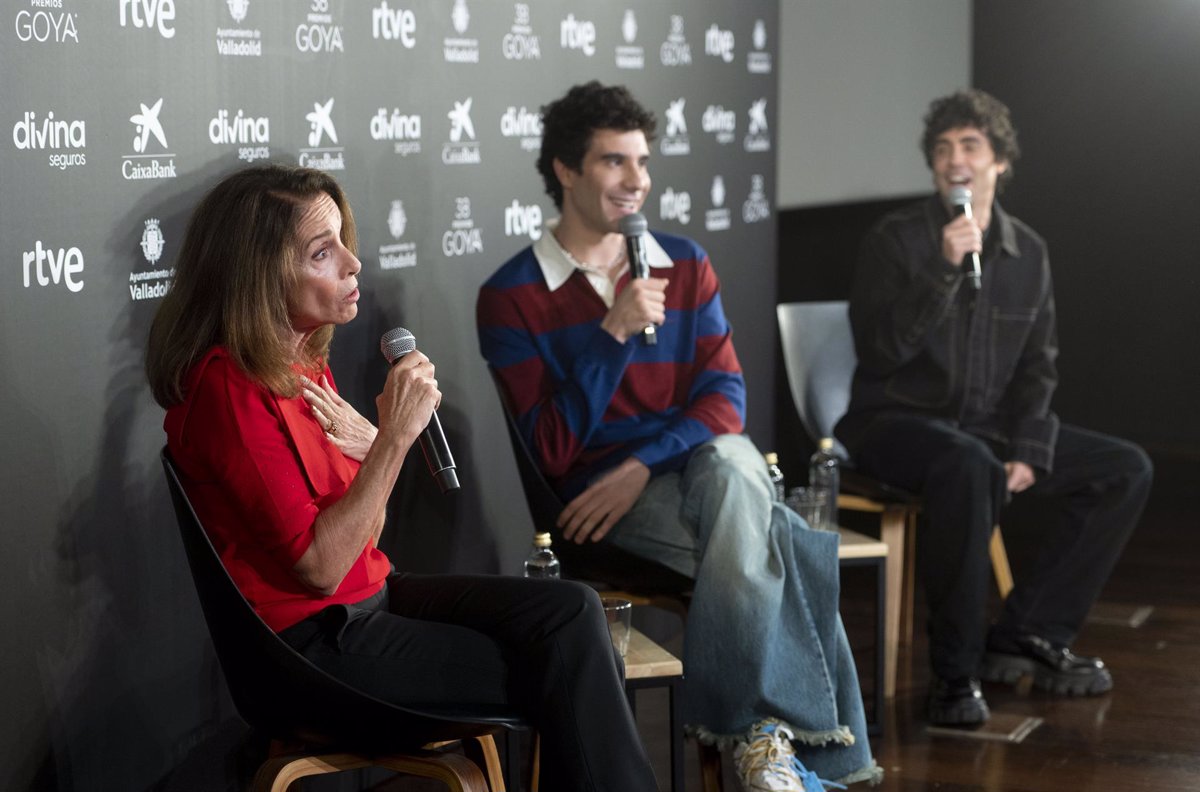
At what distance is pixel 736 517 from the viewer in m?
2.85

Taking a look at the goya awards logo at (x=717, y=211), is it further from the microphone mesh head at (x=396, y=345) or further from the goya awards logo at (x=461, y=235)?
the microphone mesh head at (x=396, y=345)

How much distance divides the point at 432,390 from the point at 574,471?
3.30 feet

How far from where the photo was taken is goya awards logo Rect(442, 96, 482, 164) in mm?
3287

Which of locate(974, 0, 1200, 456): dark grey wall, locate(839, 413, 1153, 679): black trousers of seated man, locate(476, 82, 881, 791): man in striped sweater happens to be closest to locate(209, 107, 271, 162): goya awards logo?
locate(476, 82, 881, 791): man in striped sweater

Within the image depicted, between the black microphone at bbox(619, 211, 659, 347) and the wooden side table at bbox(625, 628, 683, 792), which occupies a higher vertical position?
the black microphone at bbox(619, 211, 659, 347)

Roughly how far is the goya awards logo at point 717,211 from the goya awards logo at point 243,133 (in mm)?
1899

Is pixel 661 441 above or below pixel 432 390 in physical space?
below

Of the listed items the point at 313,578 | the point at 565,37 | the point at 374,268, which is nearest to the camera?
the point at 313,578

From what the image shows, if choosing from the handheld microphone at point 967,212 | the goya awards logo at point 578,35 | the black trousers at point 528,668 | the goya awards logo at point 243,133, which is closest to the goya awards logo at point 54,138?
the goya awards logo at point 243,133

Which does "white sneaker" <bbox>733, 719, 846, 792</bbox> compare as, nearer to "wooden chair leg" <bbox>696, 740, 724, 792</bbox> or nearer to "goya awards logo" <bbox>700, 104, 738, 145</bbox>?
"wooden chair leg" <bbox>696, 740, 724, 792</bbox>

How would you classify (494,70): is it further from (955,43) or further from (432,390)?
(955,43)

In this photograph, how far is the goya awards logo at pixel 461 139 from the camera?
3287 millimetres

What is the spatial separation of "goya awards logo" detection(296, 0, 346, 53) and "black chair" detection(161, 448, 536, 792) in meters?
1.06

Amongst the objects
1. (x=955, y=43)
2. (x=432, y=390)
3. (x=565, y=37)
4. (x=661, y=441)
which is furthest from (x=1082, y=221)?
(x=432, y=390)
